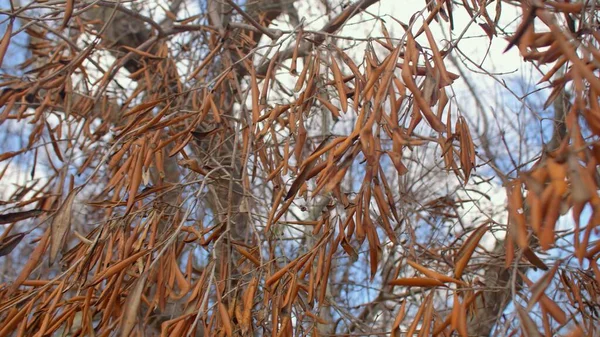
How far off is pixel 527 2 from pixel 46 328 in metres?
1.28

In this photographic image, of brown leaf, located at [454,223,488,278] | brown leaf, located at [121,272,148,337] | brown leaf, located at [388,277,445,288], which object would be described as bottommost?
brown leaf, located at [121,272,148,337]

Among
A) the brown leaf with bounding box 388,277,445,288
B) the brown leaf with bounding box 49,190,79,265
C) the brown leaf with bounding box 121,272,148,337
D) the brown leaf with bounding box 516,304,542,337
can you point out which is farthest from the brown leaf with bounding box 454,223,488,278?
the brown leaf with bounding box 49,190,79,265

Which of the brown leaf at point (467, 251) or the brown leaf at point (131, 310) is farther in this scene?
the brown leaf at point (131, 310)

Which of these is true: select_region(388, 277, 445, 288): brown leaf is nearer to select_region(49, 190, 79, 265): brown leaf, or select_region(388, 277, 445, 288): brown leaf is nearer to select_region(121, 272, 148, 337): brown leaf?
select_region(121, 272, 148, 337): brown leaf

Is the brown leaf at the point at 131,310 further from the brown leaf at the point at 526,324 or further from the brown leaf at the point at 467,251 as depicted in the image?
the brown leaf at the point at 526,324

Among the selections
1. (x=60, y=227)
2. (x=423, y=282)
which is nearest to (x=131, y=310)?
(x=60, y=227)

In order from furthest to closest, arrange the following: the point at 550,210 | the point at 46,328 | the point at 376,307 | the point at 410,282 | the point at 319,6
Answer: the point at 319,6, the point at 376,307, the point at 46,328, the point at 410,282, the point at 550,210

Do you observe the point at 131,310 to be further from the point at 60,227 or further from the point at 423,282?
the point at 423,282

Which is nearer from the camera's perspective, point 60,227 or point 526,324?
point 526,324

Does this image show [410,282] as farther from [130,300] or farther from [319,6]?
[319,6]

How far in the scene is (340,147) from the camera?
4.06 ft

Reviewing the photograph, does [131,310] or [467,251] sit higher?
[467,251]

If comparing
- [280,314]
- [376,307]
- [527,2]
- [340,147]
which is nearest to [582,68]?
[527,2]

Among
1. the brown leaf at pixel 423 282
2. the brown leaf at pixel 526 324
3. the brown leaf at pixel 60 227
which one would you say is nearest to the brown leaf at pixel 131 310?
the brown leaf at pixel 60 227
